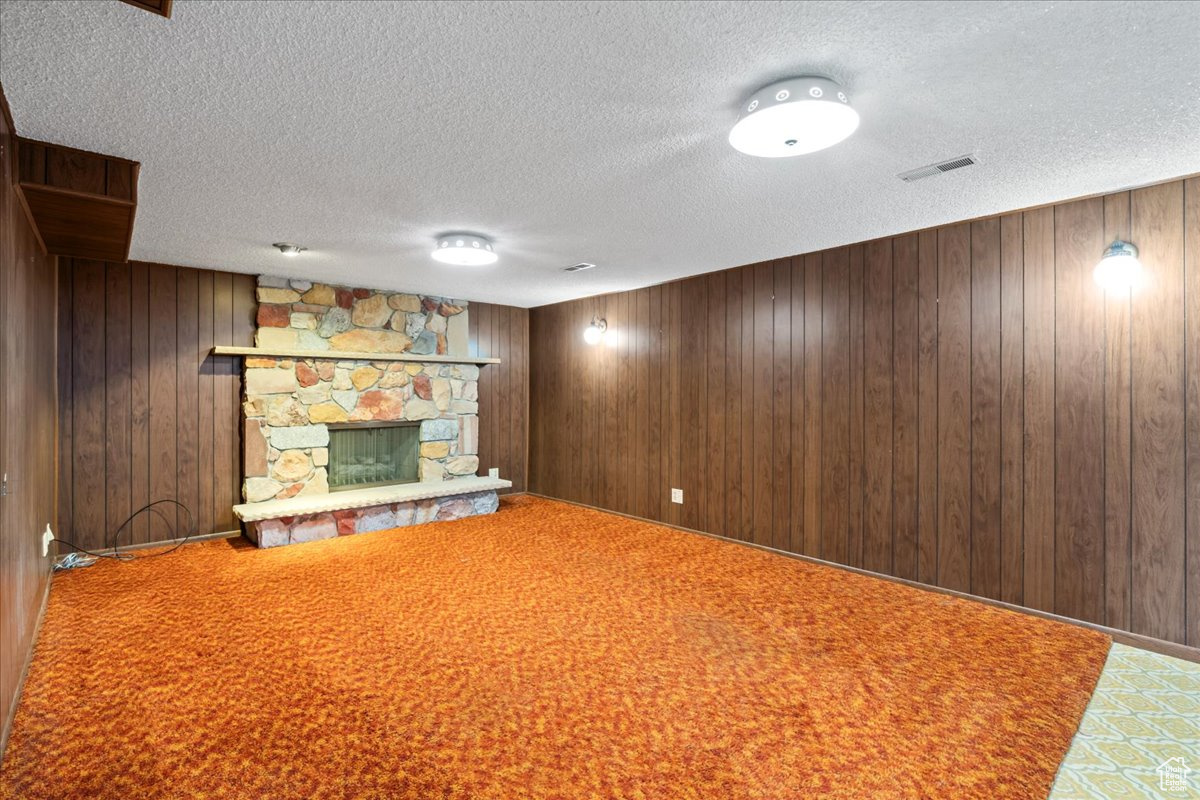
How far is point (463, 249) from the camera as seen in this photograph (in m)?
3.33

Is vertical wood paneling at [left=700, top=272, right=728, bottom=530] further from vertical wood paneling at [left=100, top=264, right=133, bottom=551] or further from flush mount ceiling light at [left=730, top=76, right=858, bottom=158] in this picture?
vertical wood paneling at [left=100, top=264, right=133, bottom=551]

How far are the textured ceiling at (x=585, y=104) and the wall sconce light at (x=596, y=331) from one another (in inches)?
89.5

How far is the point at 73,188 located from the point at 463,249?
168 centimetres

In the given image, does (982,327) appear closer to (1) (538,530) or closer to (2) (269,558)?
(1) (538,530)

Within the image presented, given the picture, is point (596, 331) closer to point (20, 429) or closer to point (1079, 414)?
point (1079, 414)

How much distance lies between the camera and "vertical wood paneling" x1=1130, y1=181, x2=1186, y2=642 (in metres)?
2.55

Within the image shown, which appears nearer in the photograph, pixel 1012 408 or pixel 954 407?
pixel 1012 408

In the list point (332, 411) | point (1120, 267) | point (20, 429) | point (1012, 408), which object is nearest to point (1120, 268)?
point (1120, 267)

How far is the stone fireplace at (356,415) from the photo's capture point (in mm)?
4445

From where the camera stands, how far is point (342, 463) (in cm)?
504

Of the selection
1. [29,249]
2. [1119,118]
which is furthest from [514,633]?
[1119,118]

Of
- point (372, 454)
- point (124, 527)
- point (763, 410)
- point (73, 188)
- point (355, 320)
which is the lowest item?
point (124, 527)

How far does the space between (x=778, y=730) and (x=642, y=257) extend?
2.96 meters

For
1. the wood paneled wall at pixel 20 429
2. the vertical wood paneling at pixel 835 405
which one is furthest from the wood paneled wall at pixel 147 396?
the vertical wood paneling at pixel 835 405
